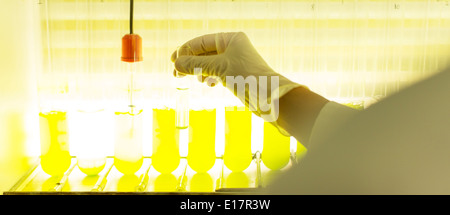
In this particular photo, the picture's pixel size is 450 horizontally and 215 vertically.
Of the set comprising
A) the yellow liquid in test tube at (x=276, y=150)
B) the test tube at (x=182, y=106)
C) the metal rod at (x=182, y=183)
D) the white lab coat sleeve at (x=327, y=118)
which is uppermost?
the white lab coat sleeve at (x=327, y=118)

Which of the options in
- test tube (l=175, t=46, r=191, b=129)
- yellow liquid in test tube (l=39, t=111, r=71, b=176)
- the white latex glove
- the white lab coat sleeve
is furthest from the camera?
yellow liquid in test tube (l=39, t=111, r=71, b=176)

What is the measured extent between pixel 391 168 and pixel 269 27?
1.40m

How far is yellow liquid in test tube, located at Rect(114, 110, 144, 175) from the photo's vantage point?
1.61 m

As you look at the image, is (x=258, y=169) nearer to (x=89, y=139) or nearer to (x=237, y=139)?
(x=237, y=139)

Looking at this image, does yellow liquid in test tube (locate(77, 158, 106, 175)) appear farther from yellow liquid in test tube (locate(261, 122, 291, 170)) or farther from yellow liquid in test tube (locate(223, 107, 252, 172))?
yellow liquid in test tube (locate(261, 122, 291, 170))

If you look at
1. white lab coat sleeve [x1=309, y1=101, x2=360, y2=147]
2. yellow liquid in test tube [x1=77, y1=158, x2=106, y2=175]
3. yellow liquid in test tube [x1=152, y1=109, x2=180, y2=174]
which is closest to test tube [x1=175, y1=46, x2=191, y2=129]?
yellow liquid in test tube [x1=152, y1=109, x2=180, y2=174]

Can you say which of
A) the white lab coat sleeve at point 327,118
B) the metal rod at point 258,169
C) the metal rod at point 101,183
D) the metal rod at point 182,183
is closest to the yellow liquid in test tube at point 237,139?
the metal rod at point 258,169

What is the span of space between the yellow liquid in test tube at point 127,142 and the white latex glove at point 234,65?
366 mm

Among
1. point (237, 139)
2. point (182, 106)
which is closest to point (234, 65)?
point (182, 106)

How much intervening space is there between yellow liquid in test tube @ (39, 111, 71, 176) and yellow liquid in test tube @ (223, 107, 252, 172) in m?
0.48

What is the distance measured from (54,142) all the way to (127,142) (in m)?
0.21

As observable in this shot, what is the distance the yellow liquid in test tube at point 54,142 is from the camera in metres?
1.58

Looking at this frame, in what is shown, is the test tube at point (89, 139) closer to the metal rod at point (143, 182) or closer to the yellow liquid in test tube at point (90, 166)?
the yellow liquid in test tube at point (90, 166)
